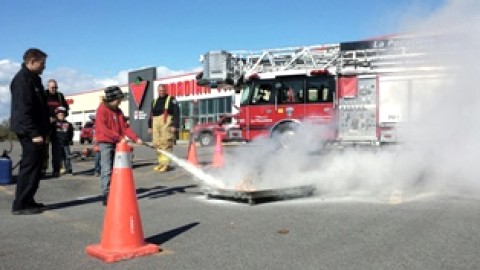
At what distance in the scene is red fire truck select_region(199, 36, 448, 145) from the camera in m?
13.0

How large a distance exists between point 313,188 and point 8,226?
4.20 m

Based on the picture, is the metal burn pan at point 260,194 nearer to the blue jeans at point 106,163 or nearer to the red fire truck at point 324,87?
the blue jeans at point 106,163

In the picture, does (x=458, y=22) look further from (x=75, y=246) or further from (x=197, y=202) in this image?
(x=75, y=246)

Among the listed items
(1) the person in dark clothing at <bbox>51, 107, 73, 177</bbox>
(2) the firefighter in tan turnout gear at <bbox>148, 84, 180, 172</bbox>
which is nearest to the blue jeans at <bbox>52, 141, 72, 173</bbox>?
(1) the person in dark clothing at <bbox>51, 107, 73, 177</bbox>

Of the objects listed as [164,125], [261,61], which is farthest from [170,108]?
[261,61]

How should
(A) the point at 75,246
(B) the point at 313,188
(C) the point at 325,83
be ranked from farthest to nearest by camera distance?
(C) the point at 325,83 < (B) the point at 313,188 < (A) the point at 75,246

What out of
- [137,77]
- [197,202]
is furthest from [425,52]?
[137,77]

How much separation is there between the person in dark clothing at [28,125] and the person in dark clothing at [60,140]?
12.7 ft

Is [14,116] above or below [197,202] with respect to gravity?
above

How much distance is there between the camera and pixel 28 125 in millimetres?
6293

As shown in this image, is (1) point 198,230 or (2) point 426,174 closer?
(1) point 198,230

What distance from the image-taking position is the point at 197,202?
709 cm

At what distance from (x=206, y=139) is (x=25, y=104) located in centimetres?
1854

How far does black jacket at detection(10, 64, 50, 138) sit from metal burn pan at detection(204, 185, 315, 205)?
8.39 ft
